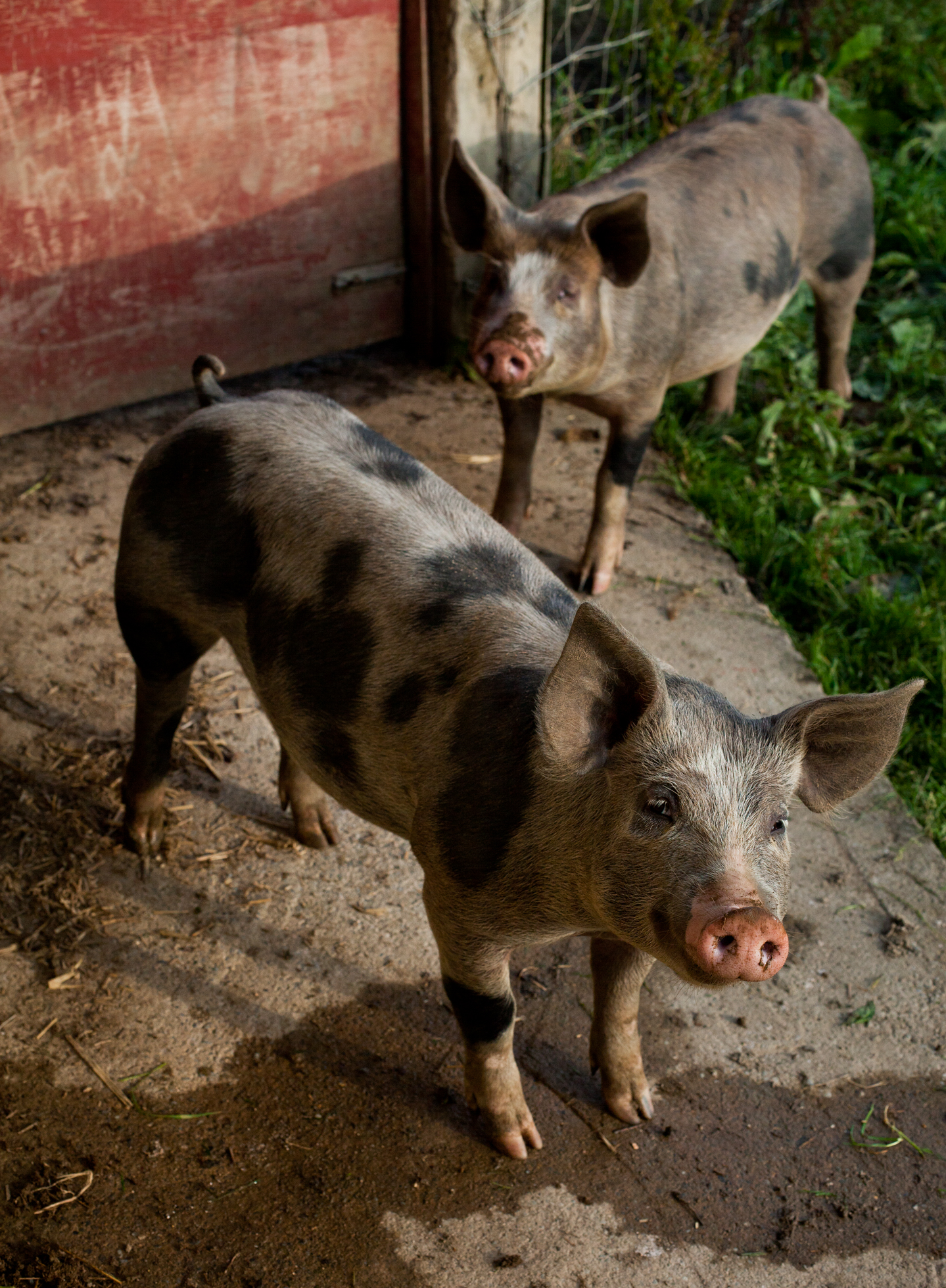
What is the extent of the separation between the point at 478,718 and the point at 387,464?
2.47 feet

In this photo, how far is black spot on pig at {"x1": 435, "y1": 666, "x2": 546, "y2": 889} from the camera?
2307 millimetres

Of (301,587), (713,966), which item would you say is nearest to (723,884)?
(713,966)

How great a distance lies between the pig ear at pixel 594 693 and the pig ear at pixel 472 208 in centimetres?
239

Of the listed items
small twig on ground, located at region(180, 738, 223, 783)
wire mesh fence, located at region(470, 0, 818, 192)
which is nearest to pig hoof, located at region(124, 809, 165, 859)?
small twig on ground, located at region(180, 738, 223, 783)

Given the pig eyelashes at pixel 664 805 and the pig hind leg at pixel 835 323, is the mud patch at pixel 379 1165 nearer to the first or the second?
the pig eyelashes at pixel 664 805

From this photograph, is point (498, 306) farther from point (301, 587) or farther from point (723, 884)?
point (723, 884)

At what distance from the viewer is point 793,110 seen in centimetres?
521

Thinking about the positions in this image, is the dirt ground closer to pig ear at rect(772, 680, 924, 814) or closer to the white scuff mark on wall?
pig ear at rect(772, 680, 924, 814)

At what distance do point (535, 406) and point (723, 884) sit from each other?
9.28 ft

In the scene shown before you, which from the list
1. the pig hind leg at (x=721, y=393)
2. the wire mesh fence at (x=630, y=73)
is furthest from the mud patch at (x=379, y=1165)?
the wire mesh fence at (x=630, y=73)

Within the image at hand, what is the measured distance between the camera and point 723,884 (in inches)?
77.1

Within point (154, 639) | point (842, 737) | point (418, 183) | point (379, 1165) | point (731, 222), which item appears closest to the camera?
point (842, 737)

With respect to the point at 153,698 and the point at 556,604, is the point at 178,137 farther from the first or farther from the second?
the point at 556,604

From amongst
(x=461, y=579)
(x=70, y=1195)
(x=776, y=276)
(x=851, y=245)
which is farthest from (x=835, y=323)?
(x=70, y=1195)
